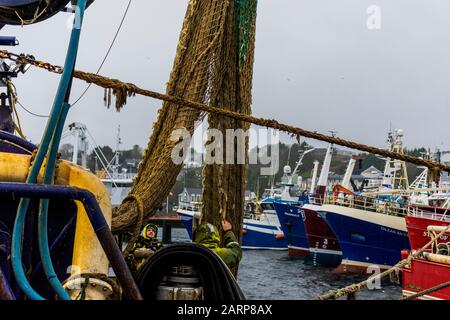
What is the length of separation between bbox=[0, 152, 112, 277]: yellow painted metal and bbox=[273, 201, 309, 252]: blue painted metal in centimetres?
4211

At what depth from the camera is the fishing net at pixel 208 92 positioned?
5.91 m

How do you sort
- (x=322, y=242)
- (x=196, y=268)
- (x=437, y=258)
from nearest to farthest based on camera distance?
(x=196, y=268), (x=437, y=258), (x=322, y=242)

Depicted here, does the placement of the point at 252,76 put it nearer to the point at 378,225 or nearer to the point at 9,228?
the point at 9,228

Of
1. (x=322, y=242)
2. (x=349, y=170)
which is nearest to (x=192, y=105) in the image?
(x=322, y=242)

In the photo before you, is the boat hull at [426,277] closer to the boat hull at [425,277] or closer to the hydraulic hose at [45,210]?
the boat hull at [425,277]

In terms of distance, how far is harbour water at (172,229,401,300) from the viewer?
2930cm

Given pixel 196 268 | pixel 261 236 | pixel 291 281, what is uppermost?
pixel 196 268

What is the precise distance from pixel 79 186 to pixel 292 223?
43.5 metres

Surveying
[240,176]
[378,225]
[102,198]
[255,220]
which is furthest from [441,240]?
[255,220]

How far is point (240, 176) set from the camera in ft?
21.1

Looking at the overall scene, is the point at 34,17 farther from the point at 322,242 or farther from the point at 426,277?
the point at 322,242

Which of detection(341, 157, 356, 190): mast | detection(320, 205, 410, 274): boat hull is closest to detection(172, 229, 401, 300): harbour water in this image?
detection(320, 205, 410, 274): boat hull

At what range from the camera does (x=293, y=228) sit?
4734cm

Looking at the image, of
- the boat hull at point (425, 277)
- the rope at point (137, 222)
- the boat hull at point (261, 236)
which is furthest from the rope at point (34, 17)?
the boat hull at point (261, 236)
